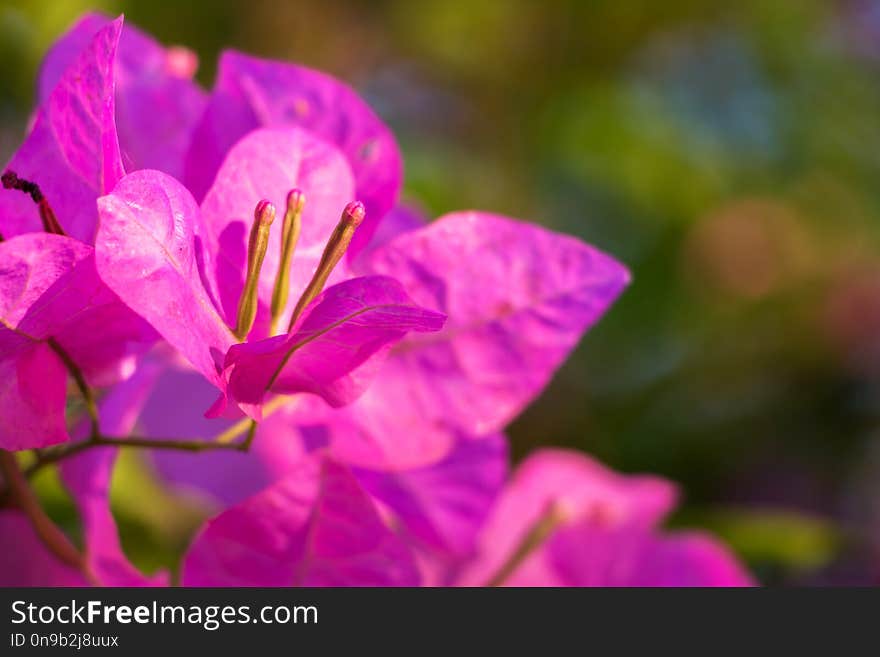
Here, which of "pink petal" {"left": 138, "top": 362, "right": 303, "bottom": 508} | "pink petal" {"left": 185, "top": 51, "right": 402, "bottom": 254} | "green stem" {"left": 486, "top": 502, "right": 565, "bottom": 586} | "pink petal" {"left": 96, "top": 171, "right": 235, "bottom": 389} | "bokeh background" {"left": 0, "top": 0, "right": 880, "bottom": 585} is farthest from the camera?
"bokeh background" {"left": 0, "top": 0, "right": 880, "bottom": 585}

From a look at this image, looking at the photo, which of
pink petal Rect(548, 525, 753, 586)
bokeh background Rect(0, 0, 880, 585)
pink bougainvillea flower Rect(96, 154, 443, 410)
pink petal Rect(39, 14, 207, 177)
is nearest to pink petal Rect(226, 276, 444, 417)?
pink bougainvillea flower Rect(96, 154, 443, 410)

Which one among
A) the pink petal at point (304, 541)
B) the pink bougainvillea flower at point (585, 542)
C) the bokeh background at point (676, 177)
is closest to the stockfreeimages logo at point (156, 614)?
the pink petal at point (304, 541)

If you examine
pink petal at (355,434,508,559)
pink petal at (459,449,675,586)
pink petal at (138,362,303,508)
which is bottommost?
pink petal at (138,362,303,508)

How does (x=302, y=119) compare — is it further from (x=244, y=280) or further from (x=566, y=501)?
(x=566, y=501)

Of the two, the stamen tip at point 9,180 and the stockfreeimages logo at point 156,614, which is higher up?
the stamen tip at point 9,180

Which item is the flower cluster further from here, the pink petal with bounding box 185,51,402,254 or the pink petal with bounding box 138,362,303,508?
the pink petal with bounding box 138,362,303,508

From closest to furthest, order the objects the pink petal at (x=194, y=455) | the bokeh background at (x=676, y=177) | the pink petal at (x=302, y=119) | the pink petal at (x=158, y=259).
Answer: the pink petal at (x=158, y=259), the pink petal at (x=302, y=119), the pink petal at (x=194, y=455), the bokeh background at (x=676, y=177)

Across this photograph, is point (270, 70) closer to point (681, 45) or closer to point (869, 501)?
point (869, 501)

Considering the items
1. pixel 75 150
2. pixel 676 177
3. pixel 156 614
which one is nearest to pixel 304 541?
pixel 156 614

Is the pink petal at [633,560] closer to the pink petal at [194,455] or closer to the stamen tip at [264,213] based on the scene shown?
the pink petal at [194,455]
